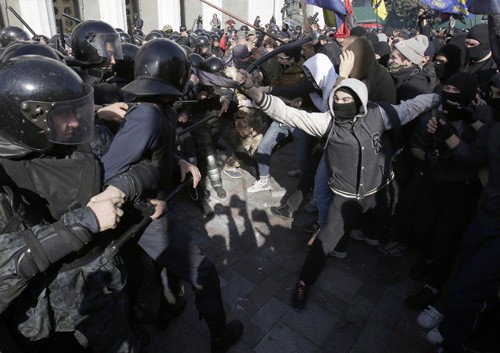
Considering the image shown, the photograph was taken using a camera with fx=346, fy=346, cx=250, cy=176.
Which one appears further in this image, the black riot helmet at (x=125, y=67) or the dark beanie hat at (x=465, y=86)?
the black riot helmet at (x=125, y=67)

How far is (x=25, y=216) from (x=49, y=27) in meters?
17.1

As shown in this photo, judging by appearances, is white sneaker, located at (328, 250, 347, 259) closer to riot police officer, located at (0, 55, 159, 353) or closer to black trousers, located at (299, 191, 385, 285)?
black trousers, located at (299, 191, 385, 285)

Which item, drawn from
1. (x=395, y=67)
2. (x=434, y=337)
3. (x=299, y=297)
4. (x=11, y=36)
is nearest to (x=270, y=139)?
(x=395, y=67)

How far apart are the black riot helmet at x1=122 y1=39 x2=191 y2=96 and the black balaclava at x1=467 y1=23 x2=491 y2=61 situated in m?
3.36

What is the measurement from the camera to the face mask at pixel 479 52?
3828mm

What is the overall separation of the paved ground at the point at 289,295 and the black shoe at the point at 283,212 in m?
0.08

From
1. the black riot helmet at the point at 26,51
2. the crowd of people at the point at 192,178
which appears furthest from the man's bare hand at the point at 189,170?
the black riot helmet at the point at 26,51

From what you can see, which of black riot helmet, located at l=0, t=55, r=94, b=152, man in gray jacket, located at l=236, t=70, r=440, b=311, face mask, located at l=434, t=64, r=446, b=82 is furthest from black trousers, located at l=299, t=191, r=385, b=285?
black riot helmet, located at l=0, t=55, r=94, b=152

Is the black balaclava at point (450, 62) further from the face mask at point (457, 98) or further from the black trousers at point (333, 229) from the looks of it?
the black trousers at point (333, 229)

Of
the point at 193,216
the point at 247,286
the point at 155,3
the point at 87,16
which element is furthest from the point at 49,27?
the point at 247,286

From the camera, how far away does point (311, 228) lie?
4.06m

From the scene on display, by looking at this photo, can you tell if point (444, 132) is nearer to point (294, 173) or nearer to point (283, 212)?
point (283, 212)

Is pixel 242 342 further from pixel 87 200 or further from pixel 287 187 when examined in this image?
pixel 287 187

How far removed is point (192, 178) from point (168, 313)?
1156 mm
